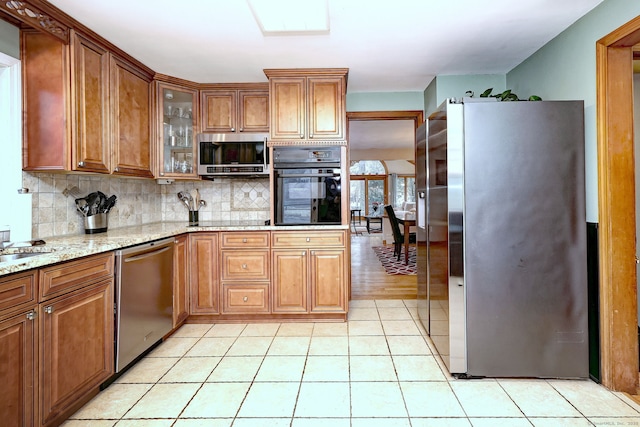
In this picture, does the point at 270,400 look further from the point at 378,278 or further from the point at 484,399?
the point at 378,278

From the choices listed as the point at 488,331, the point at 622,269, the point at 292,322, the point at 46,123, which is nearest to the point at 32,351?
the point at 46,123

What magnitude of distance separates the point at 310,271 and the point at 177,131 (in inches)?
74.5

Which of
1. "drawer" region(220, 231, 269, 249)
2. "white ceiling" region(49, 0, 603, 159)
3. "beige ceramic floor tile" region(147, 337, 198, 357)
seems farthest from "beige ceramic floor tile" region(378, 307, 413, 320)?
"white ceiling" region(49, 0, 603, 159)

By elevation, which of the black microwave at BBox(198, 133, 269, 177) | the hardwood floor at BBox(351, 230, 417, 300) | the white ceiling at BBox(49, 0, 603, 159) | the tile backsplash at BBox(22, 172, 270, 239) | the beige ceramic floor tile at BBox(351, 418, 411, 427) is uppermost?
the white ceiling at BBox(49, 0, 603, 159)

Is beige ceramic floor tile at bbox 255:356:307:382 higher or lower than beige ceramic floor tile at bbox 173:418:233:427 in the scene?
higher

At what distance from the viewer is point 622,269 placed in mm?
1997

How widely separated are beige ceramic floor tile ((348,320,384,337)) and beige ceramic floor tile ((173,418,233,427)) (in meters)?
1.34

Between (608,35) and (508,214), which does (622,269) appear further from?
(608,35)

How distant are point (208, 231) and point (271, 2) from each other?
194 centimetres

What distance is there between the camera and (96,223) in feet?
8.66

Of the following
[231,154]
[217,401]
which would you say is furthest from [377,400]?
[231,154]

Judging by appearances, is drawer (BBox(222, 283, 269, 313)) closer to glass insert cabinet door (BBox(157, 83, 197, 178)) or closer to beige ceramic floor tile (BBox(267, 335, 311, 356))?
beige ceramic floor tile (BBox(267, 335, 311, 356))

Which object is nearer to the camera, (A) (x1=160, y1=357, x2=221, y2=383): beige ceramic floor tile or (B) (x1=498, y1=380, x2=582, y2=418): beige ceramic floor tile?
(B) (x1=498, y1=380, x2=582, y2=418): beige ceramic floor tile

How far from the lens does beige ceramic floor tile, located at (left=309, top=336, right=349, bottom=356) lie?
251 cm
